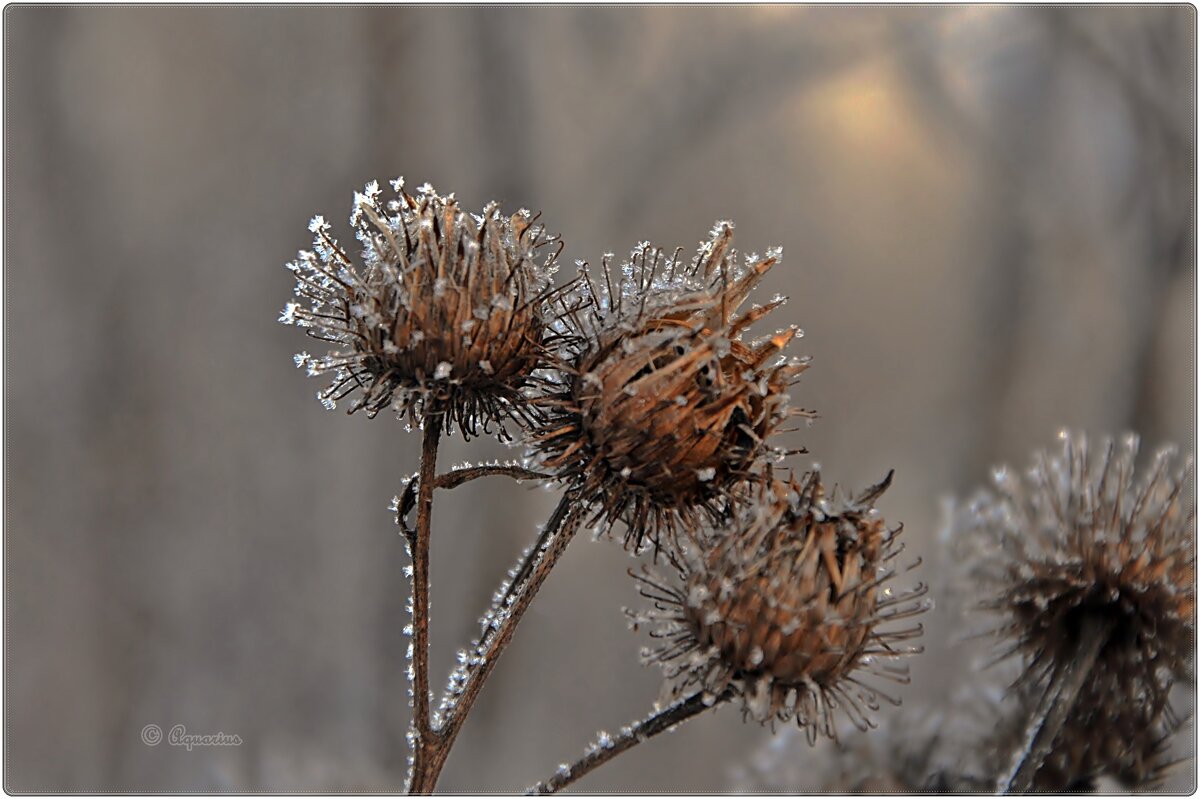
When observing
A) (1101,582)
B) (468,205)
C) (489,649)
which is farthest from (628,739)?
(468,205)

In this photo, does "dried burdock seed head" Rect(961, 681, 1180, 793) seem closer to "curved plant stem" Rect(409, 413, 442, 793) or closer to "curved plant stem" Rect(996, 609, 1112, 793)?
"curved plant stem" Rect(996, 609, 1112, 793)

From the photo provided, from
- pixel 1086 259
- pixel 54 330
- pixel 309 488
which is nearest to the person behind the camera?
pixel 54 330

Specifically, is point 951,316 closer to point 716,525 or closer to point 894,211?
point 894,211

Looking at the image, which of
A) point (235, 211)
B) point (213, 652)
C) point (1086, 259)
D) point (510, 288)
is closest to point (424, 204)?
point (510, 288)

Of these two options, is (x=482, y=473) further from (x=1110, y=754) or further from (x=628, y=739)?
(x=1110, y=754)

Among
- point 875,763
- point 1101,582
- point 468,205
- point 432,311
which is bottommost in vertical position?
point 875,763

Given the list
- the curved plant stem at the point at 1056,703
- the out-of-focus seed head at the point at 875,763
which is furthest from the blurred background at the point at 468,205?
the curved plant stem at the point at 1056,703
